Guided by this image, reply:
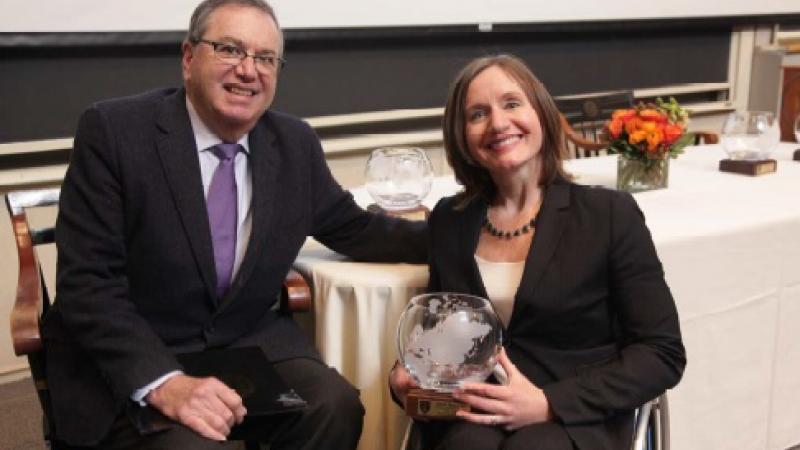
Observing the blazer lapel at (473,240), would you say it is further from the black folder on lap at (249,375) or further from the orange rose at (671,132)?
the orange rose at (671,132)

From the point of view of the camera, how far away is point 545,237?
1505mm

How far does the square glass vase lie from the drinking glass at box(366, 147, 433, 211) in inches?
26.4

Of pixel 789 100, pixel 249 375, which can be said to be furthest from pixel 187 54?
pixel 789 100

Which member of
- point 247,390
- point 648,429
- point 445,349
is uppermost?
point 445,349

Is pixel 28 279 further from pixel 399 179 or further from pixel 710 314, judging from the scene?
pixel 710 314

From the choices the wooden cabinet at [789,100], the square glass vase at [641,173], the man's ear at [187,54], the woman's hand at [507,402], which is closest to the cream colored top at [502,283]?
the woman's hand at [507,402]

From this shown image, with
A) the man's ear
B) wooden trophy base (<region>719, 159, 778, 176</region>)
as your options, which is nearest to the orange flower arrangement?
wooden trophy base (<region>719, 159, 778, 176</region>)

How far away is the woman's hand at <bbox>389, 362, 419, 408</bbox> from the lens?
4.71ft

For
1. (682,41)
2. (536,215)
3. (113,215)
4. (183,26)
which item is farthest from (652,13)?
(113,215)

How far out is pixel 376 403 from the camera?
69.2 inches

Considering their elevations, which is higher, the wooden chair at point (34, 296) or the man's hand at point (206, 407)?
the wooden chair at point (34, 296)

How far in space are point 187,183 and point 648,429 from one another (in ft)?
3.53

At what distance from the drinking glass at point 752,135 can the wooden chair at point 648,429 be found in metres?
1.47

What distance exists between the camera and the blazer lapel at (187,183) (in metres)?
1.60
